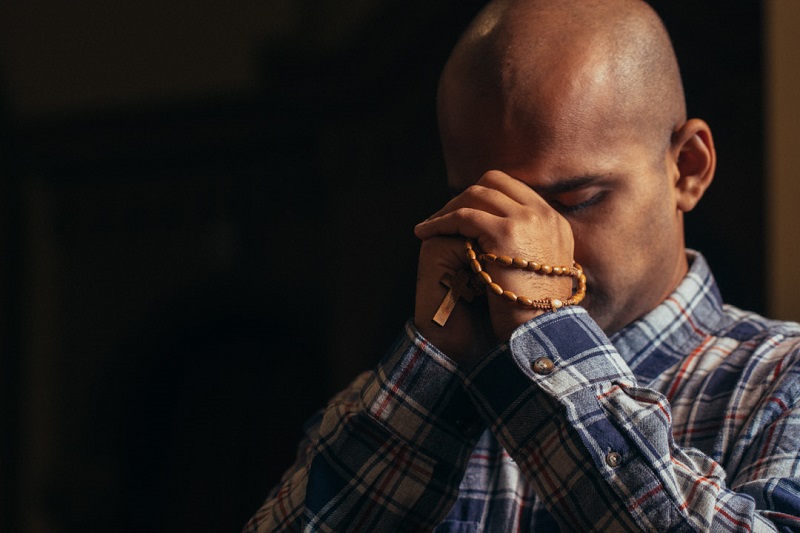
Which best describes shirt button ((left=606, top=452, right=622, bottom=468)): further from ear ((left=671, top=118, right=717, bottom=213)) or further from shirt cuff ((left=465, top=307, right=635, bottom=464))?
ear ((left=671, top=118, right=717, bottom=213))

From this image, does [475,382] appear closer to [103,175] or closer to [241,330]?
[241,330]

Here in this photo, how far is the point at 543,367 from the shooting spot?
0.69m

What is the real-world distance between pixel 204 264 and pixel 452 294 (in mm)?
2262

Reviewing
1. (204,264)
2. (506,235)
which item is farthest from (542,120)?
(204,264)

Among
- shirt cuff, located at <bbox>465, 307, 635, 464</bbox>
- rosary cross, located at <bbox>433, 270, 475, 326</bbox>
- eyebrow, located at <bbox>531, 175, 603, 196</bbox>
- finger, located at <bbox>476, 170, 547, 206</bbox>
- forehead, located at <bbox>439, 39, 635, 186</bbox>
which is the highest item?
forehead, located at <bbox>439, 39, 635, 186</bbox>

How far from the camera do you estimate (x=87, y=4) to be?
3.11m

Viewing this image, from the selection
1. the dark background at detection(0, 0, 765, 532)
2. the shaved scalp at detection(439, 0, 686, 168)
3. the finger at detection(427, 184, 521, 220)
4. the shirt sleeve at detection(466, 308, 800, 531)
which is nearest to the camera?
the shirt sleeve at detection(466, 308, 800, 531)

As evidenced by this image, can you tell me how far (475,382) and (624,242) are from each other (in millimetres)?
226

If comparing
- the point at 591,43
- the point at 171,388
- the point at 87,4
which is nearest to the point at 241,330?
the point at 171,388

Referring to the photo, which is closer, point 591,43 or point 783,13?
point 591,43

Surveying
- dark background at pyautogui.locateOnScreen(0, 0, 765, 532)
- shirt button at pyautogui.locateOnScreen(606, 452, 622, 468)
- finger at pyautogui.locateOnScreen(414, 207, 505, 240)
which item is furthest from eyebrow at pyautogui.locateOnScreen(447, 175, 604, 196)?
dark background at pyautogui.locateOnScreen(0, 0, 765, 532)

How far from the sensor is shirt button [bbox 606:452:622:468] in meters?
0.65

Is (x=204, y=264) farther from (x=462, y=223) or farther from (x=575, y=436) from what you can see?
(x=575, y=436)

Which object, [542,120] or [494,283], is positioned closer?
[494,283]
